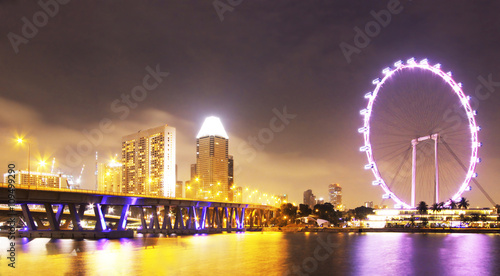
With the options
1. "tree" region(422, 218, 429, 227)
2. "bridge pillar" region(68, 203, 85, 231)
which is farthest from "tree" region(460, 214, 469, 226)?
"bridge pillar" region(68, 203, 85, 231)

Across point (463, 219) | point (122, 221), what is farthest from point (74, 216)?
point (463, 219)

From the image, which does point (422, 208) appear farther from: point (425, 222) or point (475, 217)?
point (475, 217)

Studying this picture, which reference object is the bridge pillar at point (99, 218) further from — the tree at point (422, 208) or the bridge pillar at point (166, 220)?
the tree at point (422, 208)

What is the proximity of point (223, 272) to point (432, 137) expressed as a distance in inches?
3941

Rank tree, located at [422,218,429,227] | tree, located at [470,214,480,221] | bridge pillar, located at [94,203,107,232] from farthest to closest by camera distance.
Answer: tree, located at [470,214,480,221]
tree, located at [422,218,429,227]
bridge pillar, located at [94,203,107,232]

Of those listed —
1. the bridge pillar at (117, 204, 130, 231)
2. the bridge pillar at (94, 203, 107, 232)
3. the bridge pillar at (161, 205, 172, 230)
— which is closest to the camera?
the bridge pillar at (94, 203, 107, 232)

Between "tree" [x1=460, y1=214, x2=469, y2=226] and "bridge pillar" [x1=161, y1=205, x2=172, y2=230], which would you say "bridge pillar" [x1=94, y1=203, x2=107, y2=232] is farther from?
"tree" [x1=460, y1=214, x2=469, y2=226]

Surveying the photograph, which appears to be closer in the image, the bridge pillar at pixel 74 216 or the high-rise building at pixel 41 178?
the bridge pillar at pixel 74 216

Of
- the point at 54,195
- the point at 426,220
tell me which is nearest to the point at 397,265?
the point at 54,195

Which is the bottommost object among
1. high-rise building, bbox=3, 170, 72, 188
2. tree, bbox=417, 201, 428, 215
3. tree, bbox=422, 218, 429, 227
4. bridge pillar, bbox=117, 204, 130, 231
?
tree, bbox=422, 218, 429, 227

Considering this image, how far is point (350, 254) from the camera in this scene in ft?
203

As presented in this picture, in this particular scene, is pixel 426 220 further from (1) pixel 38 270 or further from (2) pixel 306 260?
(1) pixel 38 270

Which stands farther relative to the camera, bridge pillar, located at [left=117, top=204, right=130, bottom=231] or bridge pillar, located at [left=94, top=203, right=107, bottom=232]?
bridge pillar, located at [left=117, top=204, right=130, bottom=231]

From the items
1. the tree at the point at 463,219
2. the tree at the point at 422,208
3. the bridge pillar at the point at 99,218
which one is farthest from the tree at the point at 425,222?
the bridge pillar at the point at 99,218
